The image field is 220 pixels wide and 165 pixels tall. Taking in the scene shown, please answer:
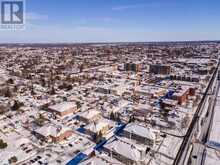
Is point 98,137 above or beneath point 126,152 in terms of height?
beneath

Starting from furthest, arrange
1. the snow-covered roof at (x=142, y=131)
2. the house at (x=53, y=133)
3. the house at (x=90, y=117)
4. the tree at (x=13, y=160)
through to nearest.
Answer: the house at (x=90, y=117) < the house at (x=53, y=133) < the snow-covered roof at (x=142, y=131) < the tree at (x=13, y=160)

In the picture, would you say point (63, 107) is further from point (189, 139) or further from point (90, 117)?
point (189, 139)

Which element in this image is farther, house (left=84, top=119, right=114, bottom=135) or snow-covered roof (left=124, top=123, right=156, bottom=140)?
→ house (left=84, top=119, right=114, bottom=135)

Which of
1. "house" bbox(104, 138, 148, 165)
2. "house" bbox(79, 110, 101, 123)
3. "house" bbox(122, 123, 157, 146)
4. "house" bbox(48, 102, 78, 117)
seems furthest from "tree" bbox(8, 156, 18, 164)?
"house" bbox(122, 123, 157, 146)

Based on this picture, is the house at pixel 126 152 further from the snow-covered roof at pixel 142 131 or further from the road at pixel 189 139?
the road at pixel 189 139

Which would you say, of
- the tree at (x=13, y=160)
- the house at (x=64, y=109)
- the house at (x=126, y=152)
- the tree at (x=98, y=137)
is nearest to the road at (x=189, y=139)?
the house at (x=126, y=152)

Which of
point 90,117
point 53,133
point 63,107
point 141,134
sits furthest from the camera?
point 63,107

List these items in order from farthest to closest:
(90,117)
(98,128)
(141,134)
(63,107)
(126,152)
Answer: (63,107), (90,117), (98,128), (141,134), (126,152)

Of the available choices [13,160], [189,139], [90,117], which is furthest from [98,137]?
[189,139]

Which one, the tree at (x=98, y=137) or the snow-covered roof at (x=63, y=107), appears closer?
the tree at (x=98, y=137)

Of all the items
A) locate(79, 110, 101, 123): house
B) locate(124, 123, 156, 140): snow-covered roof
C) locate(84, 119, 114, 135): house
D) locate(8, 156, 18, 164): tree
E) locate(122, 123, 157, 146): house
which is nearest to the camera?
locate(8, 156, 18, 164): tree

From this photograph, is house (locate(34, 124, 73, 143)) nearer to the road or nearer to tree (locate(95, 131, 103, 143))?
tree (locate(95, 131, 103, 143))

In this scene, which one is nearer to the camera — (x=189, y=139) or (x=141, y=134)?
(x=141, y=134)
